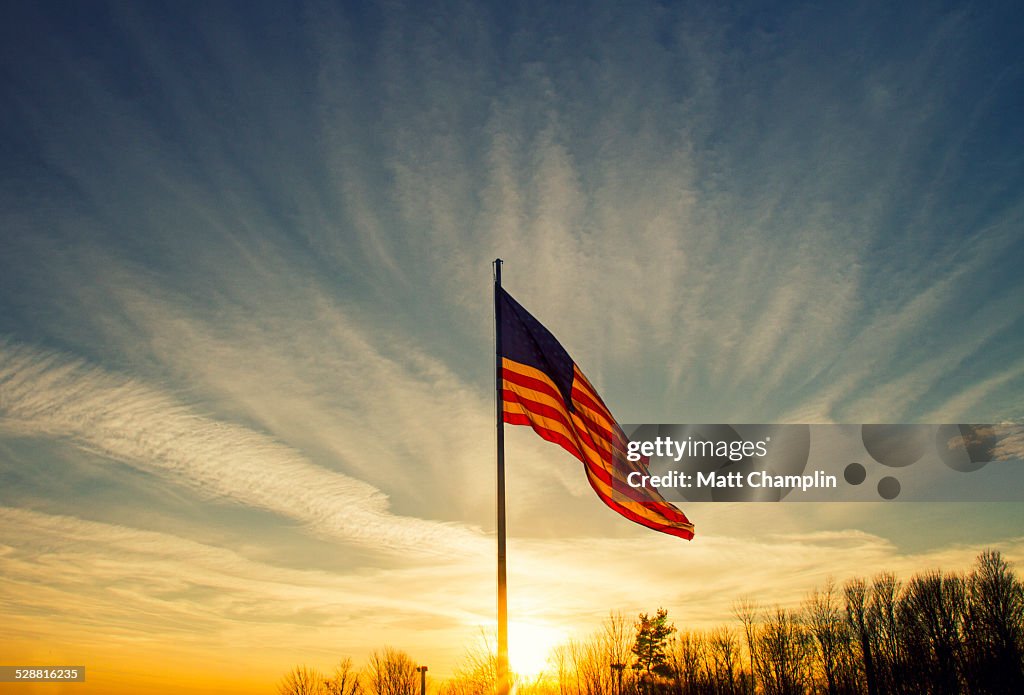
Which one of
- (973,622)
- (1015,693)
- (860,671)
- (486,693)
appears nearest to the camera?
(486,693)

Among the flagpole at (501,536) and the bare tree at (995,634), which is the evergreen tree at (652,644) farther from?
the flagpole at (501,536)

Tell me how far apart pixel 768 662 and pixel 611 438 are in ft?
259

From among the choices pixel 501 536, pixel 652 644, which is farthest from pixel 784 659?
pixel 501 536

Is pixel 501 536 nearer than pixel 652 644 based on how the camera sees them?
Yes

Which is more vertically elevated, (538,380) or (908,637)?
(538,380)

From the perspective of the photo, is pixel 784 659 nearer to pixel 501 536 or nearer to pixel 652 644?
pixel 652 644

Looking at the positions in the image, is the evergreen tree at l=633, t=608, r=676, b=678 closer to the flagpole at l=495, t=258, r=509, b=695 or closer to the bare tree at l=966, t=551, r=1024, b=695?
the bare tree at l=966, t=551, r=1024, b=695

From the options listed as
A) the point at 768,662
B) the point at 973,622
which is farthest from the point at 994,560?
the point at 768,662

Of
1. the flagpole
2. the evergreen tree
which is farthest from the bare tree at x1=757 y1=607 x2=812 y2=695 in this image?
the flagpole

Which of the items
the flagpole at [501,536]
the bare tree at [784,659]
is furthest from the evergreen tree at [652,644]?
the flagpole at [501,536]

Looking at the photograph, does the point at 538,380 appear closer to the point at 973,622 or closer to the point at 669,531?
the point at 669,531

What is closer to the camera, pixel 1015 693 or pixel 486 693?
pixel 486 693

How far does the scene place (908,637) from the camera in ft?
234

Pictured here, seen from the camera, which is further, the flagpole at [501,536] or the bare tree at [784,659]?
the bare tree at [784,659]
